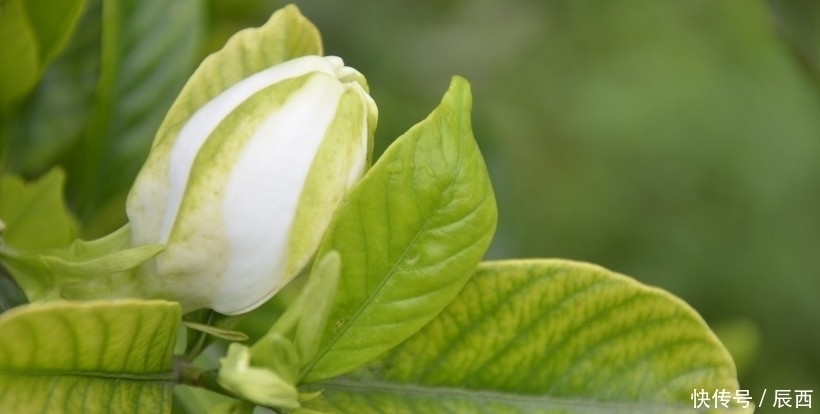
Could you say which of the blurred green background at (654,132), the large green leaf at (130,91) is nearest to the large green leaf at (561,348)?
the large green leaf at (130,91)

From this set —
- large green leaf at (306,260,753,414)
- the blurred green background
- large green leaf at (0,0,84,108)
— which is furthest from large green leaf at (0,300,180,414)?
the blurred green background

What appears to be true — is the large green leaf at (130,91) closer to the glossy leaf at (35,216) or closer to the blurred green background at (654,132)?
the glossy leaf at (35,216)

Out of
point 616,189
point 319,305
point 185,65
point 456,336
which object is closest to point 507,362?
point 456,336

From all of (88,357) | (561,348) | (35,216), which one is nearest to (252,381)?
(88,357)

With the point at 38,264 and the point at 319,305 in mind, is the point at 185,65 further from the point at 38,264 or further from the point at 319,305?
the point at 319,305

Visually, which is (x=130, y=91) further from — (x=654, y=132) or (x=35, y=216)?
(x=654, y=132)

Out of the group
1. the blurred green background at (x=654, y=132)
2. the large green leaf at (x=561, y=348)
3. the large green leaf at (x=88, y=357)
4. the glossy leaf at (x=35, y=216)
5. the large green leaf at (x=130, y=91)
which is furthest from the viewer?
the blurred green background at (x=654, y=132)
